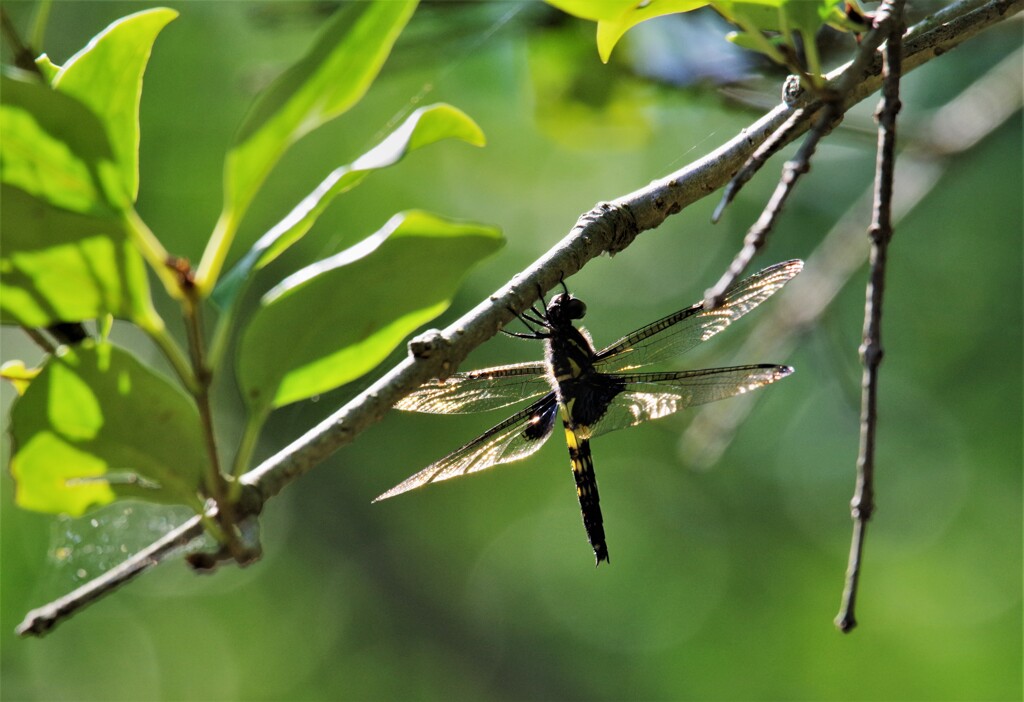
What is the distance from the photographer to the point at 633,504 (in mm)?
7340

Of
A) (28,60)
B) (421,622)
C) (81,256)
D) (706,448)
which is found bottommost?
(421,622)

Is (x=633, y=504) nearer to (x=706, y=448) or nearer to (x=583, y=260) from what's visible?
(x=706, y=448)

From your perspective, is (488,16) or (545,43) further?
(545,43)

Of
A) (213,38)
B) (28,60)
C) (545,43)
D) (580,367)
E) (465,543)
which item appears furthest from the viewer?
(465,543)

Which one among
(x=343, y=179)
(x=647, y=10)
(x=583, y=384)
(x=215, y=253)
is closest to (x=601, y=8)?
(x=647, y=10)

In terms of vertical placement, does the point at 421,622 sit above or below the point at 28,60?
below

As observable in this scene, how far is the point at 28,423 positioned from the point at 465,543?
22.0ft

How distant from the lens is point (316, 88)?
0.70 metres

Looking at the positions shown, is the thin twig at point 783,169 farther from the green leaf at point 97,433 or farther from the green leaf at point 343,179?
the green leaf at point 97,433

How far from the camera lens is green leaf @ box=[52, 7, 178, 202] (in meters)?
0.72

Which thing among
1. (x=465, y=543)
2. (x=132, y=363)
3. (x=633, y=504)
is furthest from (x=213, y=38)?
(x=132, y=363)

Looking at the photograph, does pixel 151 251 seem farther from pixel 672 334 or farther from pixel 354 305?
pixel 672 334

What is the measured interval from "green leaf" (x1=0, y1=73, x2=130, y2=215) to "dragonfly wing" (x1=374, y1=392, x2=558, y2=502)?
2.15 feet

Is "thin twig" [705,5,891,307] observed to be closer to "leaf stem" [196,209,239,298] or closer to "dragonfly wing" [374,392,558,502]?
"leaf stem" [196,209,239,298]
